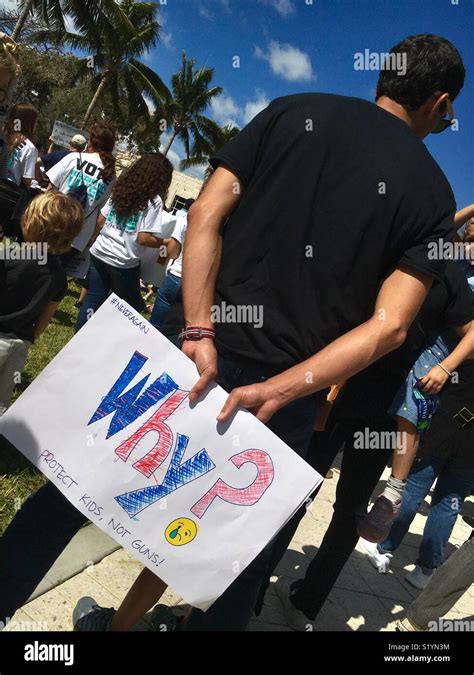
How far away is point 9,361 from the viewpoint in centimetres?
287

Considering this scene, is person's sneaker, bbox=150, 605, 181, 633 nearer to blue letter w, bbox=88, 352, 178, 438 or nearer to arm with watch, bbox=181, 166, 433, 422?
blue letter w, bbox=88, 352, 178, 438

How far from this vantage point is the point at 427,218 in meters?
1.59

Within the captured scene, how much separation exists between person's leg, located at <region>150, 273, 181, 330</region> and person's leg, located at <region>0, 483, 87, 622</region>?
3.19 meters

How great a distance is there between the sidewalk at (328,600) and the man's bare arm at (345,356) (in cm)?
128

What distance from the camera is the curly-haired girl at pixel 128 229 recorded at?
14.9 ft

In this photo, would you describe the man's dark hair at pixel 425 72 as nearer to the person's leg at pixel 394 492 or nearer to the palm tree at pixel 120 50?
the person's leg at pixel 394 492

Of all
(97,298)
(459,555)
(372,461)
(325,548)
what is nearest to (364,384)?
(372,461)

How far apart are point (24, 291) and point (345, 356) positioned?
6.05 ft

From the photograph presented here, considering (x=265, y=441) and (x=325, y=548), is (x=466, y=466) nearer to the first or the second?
(x=325, y=548)

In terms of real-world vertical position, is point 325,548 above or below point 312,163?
below

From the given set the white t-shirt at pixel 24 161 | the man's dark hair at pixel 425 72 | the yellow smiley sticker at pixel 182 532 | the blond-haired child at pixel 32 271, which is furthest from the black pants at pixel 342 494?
the white t-shirt at pixel 24 161

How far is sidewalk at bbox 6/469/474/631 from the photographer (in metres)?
2.24

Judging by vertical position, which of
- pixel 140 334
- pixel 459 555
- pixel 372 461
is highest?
pixel 140 334

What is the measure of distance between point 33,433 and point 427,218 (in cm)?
131
